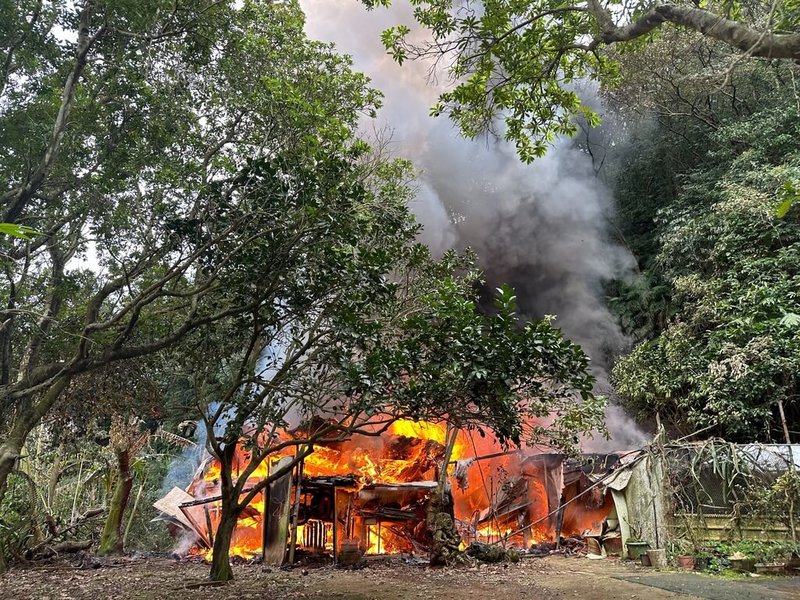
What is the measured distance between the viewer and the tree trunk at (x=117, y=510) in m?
11.9

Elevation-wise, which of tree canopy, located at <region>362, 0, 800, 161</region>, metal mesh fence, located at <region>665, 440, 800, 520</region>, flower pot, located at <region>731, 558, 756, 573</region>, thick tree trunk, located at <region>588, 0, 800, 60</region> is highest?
tree canopy, located at <region>362, 0, 800, 161</region>

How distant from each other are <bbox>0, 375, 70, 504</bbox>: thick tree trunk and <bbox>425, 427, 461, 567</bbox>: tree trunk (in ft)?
22.7

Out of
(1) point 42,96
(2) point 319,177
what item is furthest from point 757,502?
(1) point 42,96

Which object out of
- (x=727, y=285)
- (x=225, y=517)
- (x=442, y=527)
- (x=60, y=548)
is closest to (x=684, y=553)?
(x=442, y=527)

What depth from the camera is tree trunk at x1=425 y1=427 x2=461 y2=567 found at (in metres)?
10.4

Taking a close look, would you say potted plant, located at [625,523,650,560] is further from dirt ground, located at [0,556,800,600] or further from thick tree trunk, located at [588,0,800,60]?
thick tree trunk, located at [588,0,800,60]

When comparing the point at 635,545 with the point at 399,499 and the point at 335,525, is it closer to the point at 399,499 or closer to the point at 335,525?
the point at 399,499

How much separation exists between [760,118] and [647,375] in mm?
8480

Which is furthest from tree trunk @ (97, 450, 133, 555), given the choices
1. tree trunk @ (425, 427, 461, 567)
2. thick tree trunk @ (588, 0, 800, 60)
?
thick tree trunk @ (588, 0, 800, 60)

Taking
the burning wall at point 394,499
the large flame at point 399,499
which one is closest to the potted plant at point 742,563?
the burning wall at point 394,499

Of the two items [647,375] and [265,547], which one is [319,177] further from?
[647,375]

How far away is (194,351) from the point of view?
8.79 m

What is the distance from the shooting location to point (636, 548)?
1013 centimetres

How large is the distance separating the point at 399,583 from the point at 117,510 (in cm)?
755
